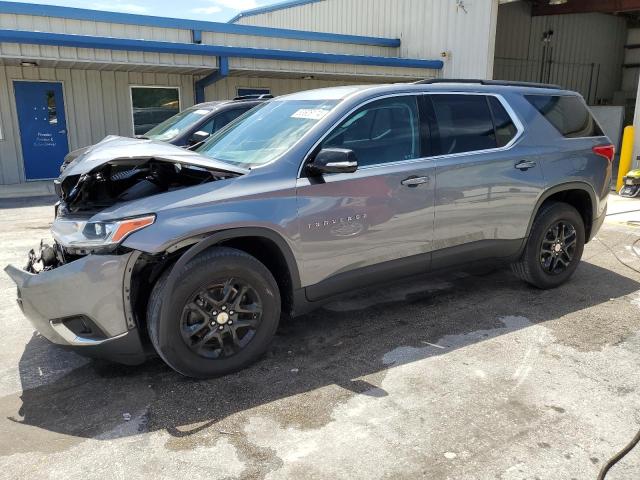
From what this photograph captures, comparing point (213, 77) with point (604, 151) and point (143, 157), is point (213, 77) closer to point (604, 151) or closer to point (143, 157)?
point (604, 151)

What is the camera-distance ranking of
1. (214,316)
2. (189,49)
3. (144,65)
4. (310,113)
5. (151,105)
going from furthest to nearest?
(151,105)
(189,49)
(144,65)
(310,113)
(214,316)

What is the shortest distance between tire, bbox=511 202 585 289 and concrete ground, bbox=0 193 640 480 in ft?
1.23

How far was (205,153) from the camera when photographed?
4.28 metres

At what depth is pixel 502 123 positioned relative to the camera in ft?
15.3

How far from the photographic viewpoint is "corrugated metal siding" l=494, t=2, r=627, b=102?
2059cm

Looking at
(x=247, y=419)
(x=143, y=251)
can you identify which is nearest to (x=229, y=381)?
(x=247, y=419)

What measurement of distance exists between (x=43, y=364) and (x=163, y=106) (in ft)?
39.0

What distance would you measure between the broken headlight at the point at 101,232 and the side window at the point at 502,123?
9.78 feet

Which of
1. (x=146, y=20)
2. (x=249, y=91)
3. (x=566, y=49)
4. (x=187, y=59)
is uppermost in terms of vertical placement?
(x=566, y=49)

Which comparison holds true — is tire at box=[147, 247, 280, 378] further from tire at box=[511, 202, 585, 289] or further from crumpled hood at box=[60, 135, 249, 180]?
tire at box=[511, 202, 585, 289]

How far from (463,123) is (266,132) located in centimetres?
161

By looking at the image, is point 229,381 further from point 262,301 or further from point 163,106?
point 163,106

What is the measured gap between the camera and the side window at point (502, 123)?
182 inches

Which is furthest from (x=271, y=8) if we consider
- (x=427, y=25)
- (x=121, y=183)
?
(x=121, y=183)
